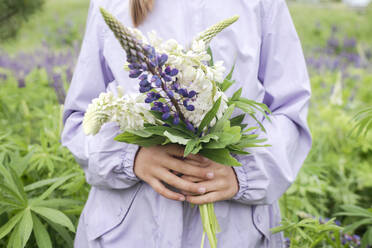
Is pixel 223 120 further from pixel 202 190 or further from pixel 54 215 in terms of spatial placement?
pixel 54 215

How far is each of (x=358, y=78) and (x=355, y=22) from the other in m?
7.06

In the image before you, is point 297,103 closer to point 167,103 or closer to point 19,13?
point 167,103

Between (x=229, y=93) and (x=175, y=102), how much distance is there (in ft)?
1.13

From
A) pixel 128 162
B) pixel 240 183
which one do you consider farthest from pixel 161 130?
pixel 240 183

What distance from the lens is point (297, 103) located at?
1.29 metres

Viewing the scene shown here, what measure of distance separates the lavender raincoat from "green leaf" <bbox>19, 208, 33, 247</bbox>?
0.20m

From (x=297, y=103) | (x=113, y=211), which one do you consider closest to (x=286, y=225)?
(x=297, y=103)

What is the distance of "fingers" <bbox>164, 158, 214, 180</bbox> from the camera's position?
1.11 metres

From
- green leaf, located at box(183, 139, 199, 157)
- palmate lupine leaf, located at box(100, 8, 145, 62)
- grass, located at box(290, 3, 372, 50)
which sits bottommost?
grass, located at box(290, 3, 372, 50)

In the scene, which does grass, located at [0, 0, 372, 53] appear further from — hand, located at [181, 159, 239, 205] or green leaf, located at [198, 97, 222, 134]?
green leaf, located at [198, 97, 222, 134]

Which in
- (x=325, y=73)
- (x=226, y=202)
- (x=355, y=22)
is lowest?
(x=355, y=22)

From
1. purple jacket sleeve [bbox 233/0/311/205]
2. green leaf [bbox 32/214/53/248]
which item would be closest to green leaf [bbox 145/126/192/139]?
purple jacket sleeve [bbox 233/0/311/205]

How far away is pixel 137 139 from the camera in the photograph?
104 centimetres

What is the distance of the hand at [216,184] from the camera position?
1107 mm
